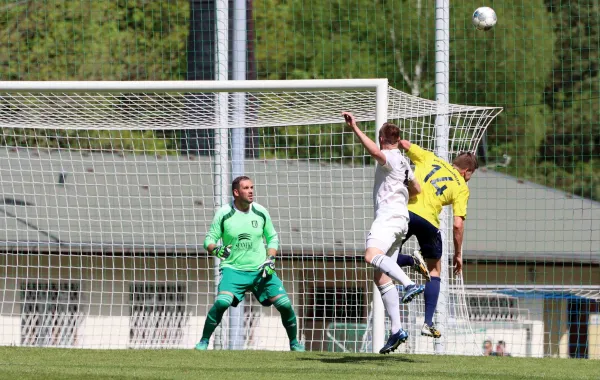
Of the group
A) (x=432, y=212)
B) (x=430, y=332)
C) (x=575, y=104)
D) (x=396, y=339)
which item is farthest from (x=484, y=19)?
(x=575, y=104)

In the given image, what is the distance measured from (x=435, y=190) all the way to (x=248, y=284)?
6.84ft

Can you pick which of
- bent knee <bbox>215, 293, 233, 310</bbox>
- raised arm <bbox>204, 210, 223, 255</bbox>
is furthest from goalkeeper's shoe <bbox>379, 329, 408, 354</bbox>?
raised arm <bbox>204, 210, 223, 255</bbox>

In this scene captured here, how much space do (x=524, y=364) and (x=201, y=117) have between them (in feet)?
16.2

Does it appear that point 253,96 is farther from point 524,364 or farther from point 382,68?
point 382,68

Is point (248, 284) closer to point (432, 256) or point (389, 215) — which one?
point (432, 256)

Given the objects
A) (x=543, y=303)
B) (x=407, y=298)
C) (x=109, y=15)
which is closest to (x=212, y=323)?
(x=407, y=298)

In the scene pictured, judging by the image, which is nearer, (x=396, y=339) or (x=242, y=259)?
(x=396, y=339)

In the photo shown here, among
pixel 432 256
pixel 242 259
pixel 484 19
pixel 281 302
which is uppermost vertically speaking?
pixel 484 19

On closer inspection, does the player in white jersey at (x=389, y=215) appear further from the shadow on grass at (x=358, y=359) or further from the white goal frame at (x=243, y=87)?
the white goal frame at (x=243, y=87)

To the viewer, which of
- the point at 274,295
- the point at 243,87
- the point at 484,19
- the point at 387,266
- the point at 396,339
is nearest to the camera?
the point at 396,339

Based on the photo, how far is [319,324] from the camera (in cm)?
1972

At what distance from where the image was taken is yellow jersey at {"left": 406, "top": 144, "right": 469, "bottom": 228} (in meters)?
9.27

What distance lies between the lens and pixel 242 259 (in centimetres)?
1016

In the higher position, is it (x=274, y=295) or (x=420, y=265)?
(x=420, y=265)
